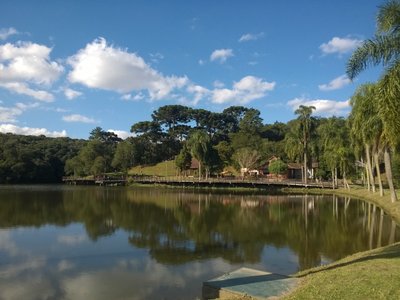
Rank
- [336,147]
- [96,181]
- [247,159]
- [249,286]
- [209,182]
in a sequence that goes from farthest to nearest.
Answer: [96,181]
[247,159]
[209,182]
[336,147]
[249,286]

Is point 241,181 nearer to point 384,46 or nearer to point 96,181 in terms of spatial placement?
point 96,181

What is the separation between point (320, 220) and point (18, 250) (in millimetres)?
21857

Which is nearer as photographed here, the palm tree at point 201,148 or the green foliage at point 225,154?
the palm tree at point 201,148

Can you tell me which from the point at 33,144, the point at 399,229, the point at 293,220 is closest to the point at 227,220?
the point at 293,220

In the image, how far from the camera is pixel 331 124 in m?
65.4

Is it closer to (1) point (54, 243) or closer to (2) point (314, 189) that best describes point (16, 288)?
(1) point (54, 243)

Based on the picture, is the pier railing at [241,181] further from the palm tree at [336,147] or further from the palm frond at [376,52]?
the palm frond at [376,52]

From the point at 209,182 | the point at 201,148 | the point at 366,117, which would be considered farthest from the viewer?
the point at 201,148

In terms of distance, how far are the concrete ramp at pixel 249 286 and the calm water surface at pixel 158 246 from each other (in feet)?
4.75

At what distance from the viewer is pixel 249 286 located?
37.6 feet

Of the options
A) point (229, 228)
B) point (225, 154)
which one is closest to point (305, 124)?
point (225, 154)

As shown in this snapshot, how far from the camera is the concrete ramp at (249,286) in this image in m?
10.9

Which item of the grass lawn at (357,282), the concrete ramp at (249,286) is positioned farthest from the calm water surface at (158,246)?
the grass lawn at (357,282)

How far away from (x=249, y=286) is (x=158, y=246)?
35.3 feet
